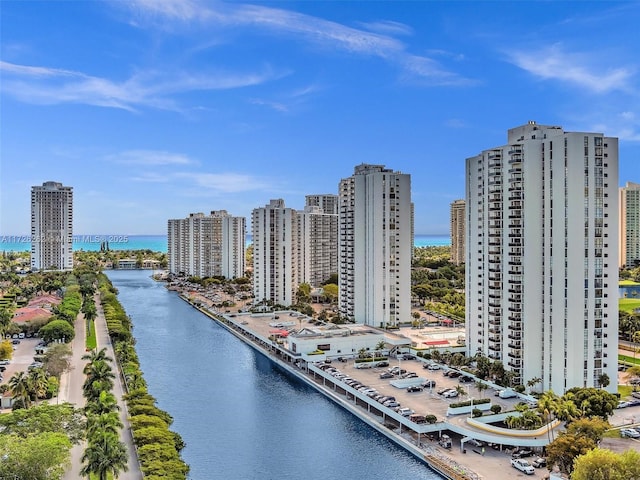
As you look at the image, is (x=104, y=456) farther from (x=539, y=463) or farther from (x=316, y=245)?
(x=316, y=245)

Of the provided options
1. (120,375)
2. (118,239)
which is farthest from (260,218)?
(118,239)

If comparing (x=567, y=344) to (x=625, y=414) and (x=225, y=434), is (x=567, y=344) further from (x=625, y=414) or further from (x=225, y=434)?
(x=225, y=434)

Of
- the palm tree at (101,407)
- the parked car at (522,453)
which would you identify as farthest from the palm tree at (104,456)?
the parked car at (522,453)

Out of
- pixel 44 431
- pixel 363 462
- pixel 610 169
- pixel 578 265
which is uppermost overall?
pixel 610 169

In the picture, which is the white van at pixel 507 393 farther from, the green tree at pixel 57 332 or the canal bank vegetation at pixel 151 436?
the green tree at pixel 57 332

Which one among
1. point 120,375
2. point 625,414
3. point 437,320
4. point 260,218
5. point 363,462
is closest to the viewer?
point 363,462
